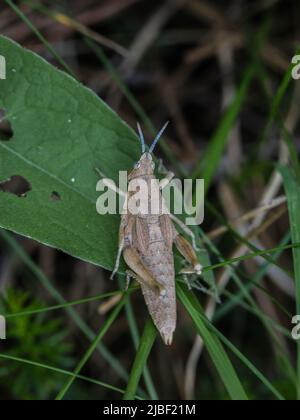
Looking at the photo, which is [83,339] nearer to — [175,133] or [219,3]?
[175,133]

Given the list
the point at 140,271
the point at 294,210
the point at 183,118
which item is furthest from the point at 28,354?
the point at 183,118

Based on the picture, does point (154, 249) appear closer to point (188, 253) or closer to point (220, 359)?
point (188, 253)

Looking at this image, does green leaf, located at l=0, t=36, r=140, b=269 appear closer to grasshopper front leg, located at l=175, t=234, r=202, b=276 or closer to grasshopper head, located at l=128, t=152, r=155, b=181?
grasshopper head, located at l=128, t=152, r=155, b=181

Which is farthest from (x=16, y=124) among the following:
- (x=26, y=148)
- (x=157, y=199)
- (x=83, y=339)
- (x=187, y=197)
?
(x=83, y=339)

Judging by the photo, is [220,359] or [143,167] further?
[143,167]

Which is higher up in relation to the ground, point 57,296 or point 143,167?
point 143,167

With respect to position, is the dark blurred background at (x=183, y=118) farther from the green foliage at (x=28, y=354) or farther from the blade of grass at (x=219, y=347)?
the blade of grass at (x=219, y=347)

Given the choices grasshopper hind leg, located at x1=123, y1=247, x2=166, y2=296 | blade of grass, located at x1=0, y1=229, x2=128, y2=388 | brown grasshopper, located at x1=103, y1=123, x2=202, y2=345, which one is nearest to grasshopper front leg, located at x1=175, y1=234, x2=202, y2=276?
brown grasshopper, located at x1=103, y1=123, x2=202, y2=345
